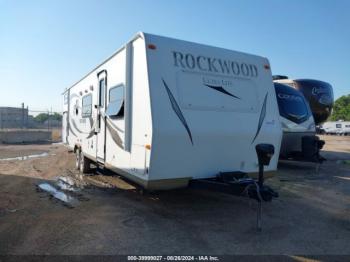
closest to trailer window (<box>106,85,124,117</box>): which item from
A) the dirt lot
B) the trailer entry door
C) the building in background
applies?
the trailer entry door

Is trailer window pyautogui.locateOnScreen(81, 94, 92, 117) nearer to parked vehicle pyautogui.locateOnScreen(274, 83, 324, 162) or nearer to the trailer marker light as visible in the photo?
the trailer marker light

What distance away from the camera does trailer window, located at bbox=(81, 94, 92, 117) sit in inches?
350

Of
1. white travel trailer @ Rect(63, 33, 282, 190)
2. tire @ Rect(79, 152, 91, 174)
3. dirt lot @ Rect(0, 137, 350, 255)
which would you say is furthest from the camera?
tire @ Rect(79, 152, 91, 174)

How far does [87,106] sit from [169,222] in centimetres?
483

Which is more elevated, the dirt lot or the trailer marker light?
the trailer marker light

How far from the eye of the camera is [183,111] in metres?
5.52

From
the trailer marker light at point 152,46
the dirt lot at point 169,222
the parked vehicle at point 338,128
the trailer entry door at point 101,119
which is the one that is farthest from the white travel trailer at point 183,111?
the parked vehicle at point 338,128

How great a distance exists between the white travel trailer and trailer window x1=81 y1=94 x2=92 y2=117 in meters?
1.85

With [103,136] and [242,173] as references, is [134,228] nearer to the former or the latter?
[242,173]

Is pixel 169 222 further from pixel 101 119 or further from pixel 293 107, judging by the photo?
pixel 293 107

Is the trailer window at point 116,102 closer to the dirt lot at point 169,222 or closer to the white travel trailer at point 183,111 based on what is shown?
the white travel trailer at point 183,111

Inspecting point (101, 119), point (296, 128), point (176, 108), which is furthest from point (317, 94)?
Answer: point (176, 108)

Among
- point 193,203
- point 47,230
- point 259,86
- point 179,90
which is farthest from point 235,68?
point 47,230

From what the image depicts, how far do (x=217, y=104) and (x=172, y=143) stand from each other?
1175 mm
